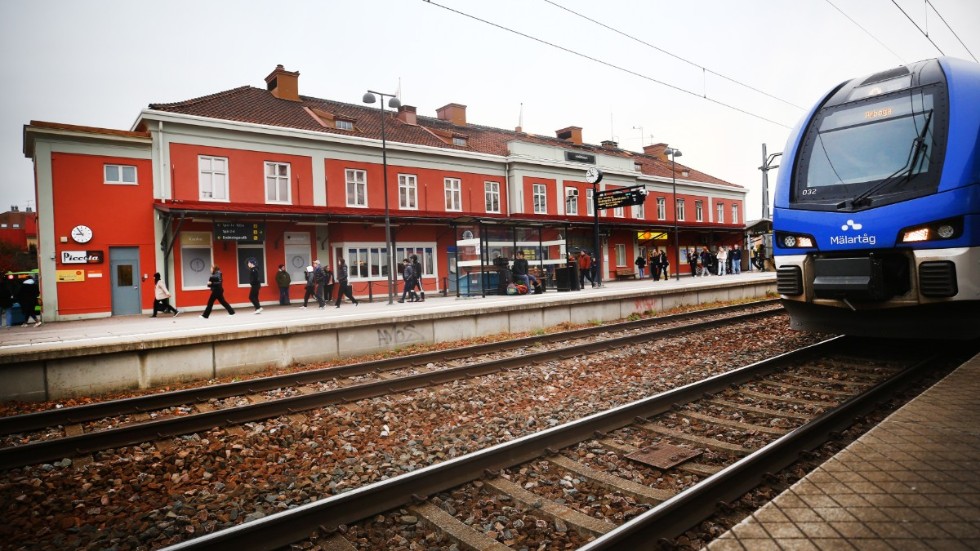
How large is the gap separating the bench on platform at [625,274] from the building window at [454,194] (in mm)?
12300

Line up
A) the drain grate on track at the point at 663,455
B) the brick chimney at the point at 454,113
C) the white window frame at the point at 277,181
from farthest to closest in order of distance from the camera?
the brick chimney at the point at 454,113
the white window frame at the point at 277,181
the drain grate on track at the point at 663,455

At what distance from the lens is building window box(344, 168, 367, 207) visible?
989 inches

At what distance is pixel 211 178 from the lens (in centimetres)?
2127

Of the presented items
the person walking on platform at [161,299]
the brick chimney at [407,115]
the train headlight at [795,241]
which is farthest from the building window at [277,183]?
the train headlight at [795,241]

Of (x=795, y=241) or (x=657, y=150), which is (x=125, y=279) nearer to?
(x=795, y=241)

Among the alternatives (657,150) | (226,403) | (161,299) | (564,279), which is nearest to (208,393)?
(226,403)

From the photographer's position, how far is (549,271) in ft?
72.7

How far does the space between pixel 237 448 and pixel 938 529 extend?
536 centimetres

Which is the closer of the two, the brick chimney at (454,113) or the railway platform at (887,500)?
the railway platform at (887,500)

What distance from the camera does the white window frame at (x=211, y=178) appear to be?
68.9 ft

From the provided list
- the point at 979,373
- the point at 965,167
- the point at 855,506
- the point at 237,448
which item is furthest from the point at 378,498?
the point at 965,167

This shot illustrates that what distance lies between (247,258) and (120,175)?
A: 531 centimetres

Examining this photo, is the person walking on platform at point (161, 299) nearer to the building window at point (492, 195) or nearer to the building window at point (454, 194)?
the building window at point (454, 194)

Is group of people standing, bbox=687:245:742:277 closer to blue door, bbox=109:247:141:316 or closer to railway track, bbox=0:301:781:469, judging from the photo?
railway track, bbox=0:301:781:469
